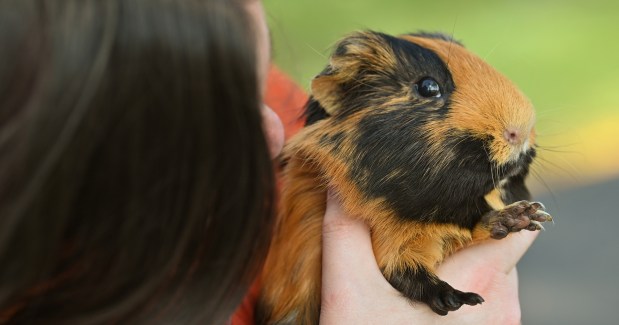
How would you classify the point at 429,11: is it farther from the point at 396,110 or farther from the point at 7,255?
the point at 7,255

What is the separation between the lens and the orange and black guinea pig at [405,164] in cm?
118

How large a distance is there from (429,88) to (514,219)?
274 mm

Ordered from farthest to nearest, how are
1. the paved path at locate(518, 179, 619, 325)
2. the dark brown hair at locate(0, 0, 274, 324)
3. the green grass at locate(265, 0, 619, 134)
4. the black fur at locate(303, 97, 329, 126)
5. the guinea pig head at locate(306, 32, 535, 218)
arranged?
1. the green grass at locate(265, 0, 619, 134)
2. the paved path at locate(518, 179, 619, 325)
3. the black fur at locate(303, 97, 329, 126)
4. the guinea pig head at locate(306, 32, 535, 218)
5. the dark brown hair at locate(0, 0, 274, 324)

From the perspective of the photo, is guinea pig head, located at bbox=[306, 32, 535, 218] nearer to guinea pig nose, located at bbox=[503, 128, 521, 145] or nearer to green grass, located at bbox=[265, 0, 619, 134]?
guinea pig nose, located at bbox=[503, 128, 521, 145]

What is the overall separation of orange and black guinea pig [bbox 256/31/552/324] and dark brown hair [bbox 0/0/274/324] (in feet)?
1.13

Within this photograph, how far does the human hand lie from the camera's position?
1222 millimetres

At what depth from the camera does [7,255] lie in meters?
0.77

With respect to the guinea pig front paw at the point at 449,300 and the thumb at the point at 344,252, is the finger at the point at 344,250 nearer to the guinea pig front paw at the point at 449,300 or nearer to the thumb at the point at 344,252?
the thumb at the point at 344,252

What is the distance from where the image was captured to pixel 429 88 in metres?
1.21

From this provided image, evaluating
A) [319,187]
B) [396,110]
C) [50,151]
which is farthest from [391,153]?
[50,151]

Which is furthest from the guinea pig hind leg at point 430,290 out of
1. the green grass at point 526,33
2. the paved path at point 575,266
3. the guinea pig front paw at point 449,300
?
the green grass at point 526,33

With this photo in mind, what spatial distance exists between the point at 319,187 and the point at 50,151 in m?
0.65

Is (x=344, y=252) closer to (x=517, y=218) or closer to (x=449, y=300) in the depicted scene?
(x=449, y=300)

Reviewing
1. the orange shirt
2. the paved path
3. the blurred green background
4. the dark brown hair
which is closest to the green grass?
the blurred green background
